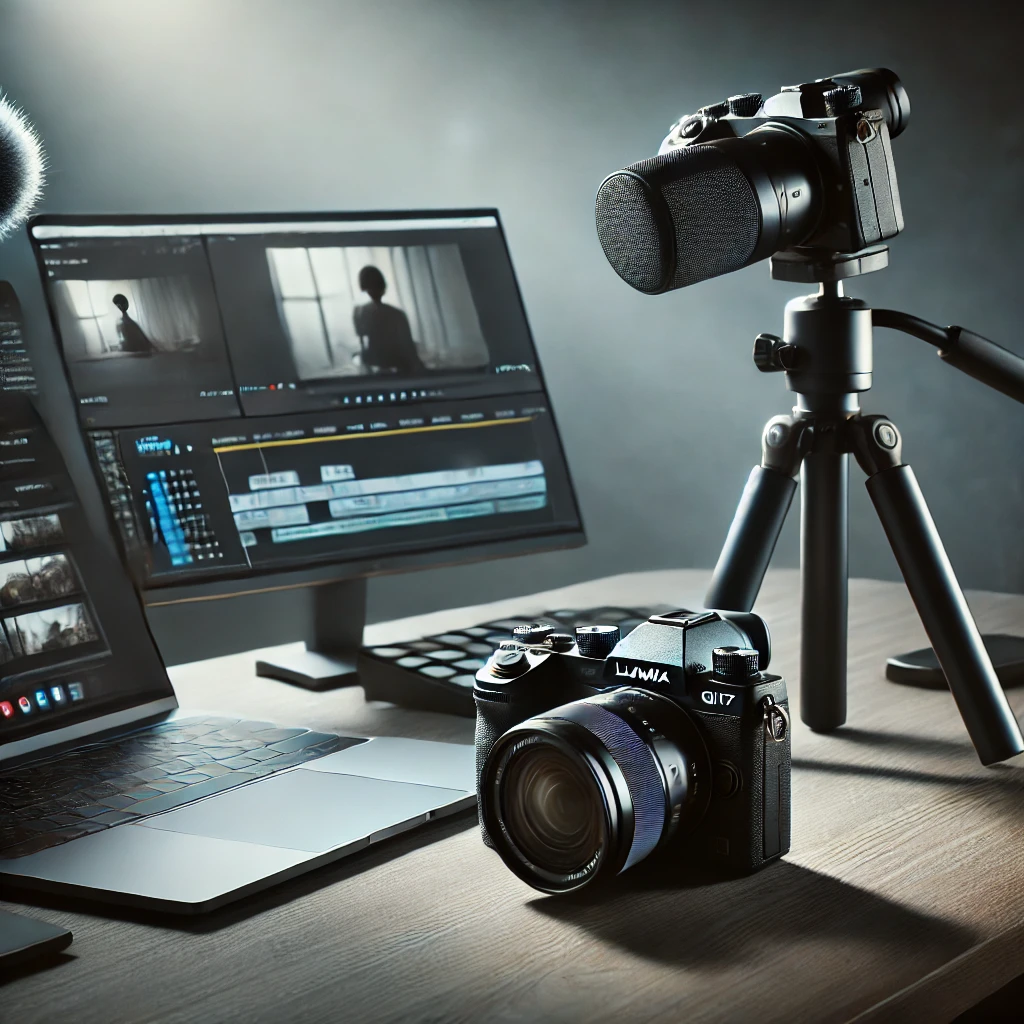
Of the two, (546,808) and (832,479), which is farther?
(832,479)

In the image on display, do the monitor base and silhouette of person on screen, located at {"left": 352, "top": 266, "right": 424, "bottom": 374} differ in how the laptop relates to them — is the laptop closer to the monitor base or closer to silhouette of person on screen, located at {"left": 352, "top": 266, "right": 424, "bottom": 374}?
the monitor base

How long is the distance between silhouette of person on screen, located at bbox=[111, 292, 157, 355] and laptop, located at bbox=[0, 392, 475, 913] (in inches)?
3.8

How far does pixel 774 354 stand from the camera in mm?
779

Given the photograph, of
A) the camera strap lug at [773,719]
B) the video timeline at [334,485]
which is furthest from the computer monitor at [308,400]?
the camera strap lug at [773,719]

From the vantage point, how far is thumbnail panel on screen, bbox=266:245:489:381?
98cm

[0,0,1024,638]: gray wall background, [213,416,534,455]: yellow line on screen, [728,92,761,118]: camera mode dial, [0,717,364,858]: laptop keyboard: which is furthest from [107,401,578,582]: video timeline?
[0,0,1024,638]: gray wall background

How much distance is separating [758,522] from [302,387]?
40 cm

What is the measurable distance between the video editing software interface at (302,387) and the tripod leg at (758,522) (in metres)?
0.30

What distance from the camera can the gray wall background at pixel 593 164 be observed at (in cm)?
212

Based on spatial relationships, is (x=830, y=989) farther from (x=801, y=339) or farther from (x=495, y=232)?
(x=495, y=232)

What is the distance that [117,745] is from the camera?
0.77m

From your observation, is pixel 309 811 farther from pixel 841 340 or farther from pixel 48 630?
pixel 841 340

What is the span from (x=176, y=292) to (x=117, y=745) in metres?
0.36

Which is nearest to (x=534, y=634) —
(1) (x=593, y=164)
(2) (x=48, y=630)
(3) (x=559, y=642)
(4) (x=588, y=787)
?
(3) (x=559, y=642)
